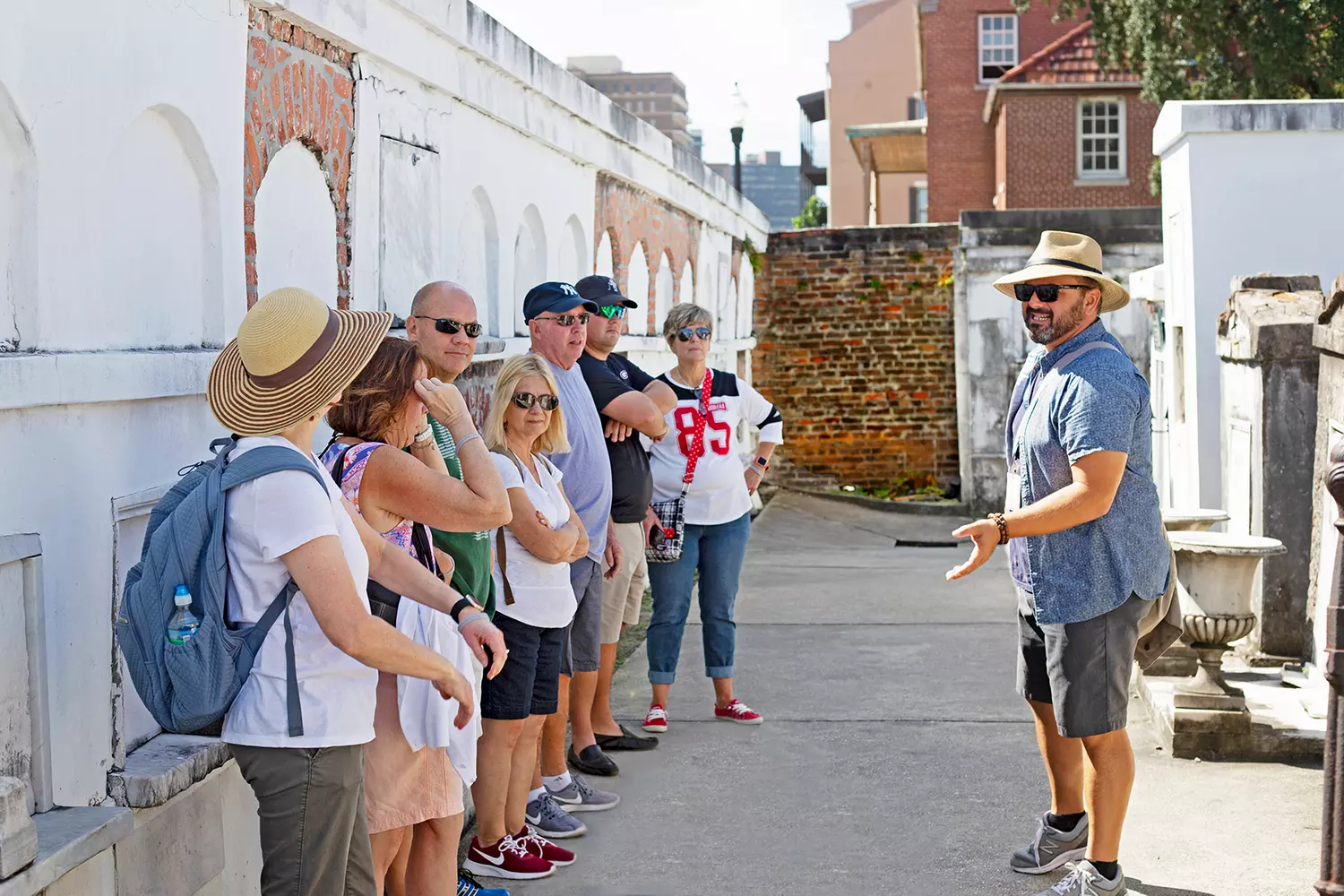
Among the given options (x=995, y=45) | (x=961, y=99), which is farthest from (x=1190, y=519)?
(x=995, y=45)

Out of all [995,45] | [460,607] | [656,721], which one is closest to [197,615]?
[460,607]

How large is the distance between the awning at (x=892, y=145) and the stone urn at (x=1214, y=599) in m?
26.1

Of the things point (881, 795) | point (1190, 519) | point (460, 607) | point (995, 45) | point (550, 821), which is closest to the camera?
point (460, 607)

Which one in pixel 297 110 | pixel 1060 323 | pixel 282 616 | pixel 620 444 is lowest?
pixel 282 616

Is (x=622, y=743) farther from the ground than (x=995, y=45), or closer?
closer

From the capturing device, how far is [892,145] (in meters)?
34.0

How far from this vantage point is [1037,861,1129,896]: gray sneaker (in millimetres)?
4246

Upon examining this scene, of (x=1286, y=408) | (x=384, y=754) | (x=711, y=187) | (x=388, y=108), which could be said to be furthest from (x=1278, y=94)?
(x=384, y=754)

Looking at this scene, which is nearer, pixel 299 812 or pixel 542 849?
pixel 299 812

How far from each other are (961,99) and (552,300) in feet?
91.6

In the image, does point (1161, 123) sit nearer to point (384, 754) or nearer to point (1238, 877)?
point (1238, 877)

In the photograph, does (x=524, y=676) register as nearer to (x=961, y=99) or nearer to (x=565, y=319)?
(x=565, y=319)

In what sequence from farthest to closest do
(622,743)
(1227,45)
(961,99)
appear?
(961,99) → (1227,45) → (622,743)

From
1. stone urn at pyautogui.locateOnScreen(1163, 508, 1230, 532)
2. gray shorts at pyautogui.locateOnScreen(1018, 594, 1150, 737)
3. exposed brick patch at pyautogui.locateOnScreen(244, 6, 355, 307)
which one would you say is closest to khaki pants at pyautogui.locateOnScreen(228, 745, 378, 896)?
exposed brick patch at pyautogui.locateOnScreen(244, 6, 355, 307)
